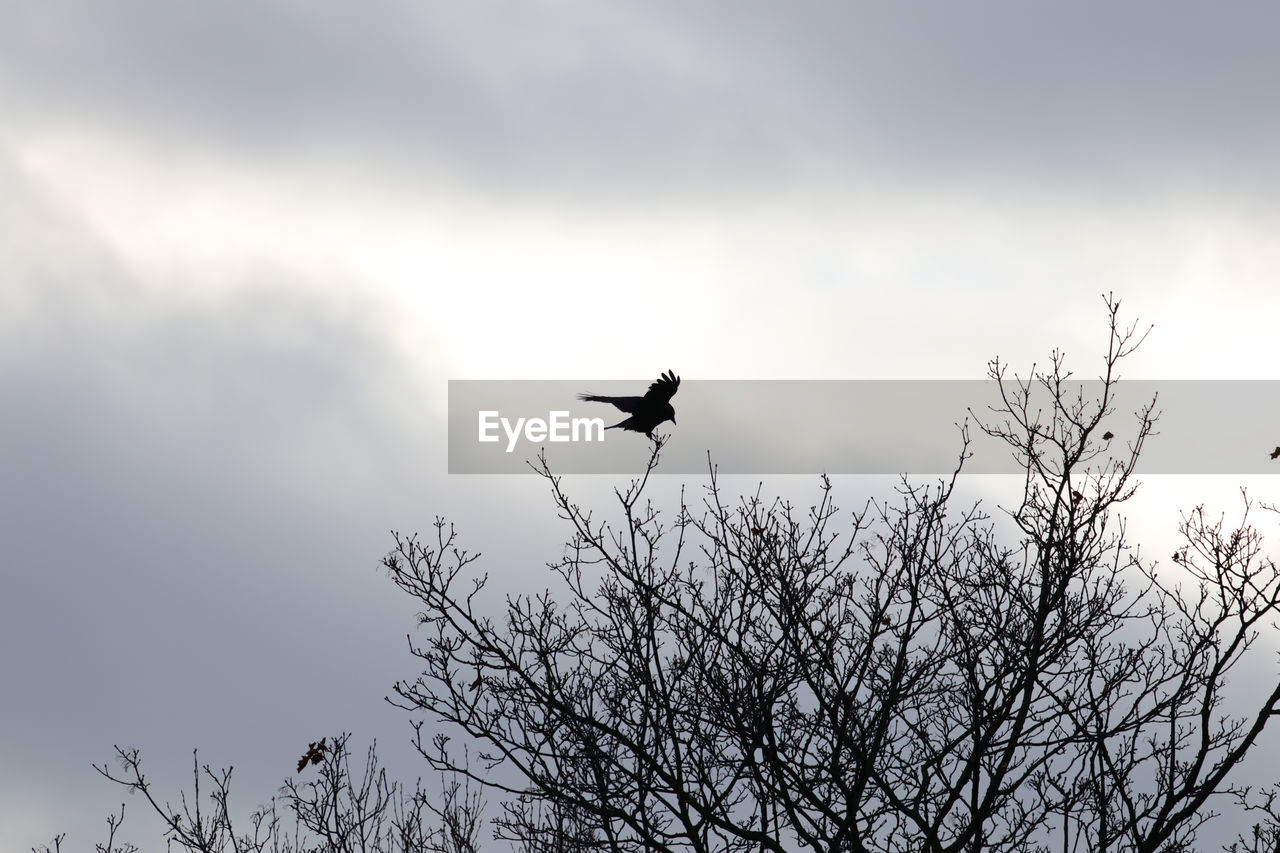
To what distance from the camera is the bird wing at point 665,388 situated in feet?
40.6

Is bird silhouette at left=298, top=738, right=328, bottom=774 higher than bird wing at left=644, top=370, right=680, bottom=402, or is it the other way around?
bird wing at left=644, top=370, right=680, bottom=402

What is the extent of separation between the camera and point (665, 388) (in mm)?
12453

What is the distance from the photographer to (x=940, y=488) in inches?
361

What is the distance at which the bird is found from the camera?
1230 centimetres

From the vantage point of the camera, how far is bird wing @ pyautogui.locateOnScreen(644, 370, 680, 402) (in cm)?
1237

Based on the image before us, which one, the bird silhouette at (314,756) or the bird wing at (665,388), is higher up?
the bird wing at (665,388)

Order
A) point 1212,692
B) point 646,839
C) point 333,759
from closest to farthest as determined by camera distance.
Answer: point 646,839
point 1212,692
point 333,759

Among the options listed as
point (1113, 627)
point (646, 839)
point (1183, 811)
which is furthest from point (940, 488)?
point (646, 839)

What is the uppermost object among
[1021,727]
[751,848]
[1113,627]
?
[1113,627]

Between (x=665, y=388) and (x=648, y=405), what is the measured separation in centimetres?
30

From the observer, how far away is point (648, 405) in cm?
1231

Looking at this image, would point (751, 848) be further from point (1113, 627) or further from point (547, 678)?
point (1113, 627)

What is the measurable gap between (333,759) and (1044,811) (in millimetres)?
7388

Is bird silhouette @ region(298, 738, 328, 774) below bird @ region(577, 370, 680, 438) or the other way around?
below
